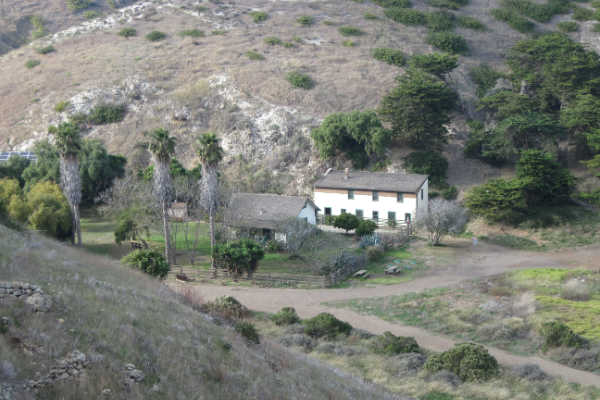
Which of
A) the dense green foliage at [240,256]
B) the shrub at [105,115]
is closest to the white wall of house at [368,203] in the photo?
the dense green foliage at [240,256]

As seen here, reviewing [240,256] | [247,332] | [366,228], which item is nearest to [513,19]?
[366,228]

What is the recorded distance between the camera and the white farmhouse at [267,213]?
45156mm

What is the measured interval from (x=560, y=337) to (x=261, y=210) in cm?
2806

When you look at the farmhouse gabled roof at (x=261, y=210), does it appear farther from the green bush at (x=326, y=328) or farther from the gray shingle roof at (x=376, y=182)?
the green bush at (x=326, y=328)

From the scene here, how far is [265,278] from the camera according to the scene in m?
38.0

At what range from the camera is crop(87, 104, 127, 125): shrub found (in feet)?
241

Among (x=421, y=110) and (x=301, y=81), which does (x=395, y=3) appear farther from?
(x=421, y=110)

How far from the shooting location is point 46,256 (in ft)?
66.6

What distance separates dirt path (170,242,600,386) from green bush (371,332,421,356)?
1.53 m

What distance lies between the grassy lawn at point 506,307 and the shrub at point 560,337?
0.54 meters

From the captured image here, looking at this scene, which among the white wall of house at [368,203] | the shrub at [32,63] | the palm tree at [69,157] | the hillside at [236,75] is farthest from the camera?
the shrub at [32,63]

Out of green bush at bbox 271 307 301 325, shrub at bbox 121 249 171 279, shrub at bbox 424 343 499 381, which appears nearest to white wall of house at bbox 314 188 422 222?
shrub at bbox 121 249 171 279

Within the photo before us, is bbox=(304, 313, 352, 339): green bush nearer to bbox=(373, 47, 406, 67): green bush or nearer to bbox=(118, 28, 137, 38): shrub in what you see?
bbox=(373, 47, 406, 67): green bush

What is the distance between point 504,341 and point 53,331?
21.3 metres
